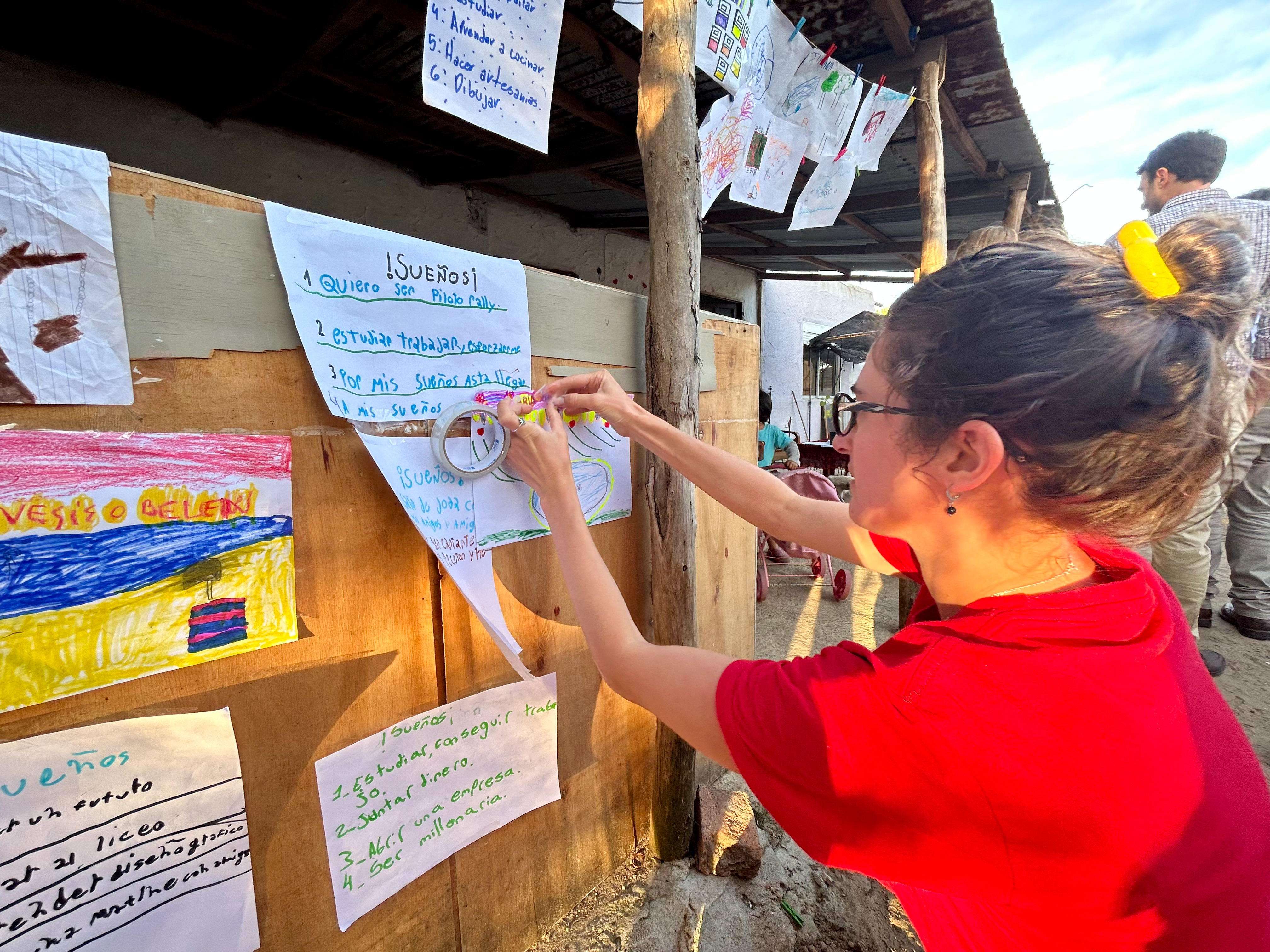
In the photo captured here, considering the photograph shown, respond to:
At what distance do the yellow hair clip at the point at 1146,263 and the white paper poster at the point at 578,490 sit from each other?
969mm

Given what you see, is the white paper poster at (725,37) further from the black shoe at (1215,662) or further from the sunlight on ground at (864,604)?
the black shoe at (1215,662)

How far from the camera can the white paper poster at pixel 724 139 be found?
7.80 ft

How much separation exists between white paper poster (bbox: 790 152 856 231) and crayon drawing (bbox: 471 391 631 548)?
2253mm

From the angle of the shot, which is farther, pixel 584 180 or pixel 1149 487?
pixel 584 180

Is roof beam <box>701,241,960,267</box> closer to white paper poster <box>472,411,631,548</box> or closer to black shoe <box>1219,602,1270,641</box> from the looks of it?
black shoe <box>1219,602,1270,641</box>

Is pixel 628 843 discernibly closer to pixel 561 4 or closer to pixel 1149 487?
pixel 1149 487

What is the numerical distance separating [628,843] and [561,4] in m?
2.47

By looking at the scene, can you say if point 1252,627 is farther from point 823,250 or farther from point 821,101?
point 823,250

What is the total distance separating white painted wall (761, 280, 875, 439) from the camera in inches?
399

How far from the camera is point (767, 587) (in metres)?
5.02

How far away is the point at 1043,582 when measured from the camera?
93 centimetres

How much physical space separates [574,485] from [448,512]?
0.29 m

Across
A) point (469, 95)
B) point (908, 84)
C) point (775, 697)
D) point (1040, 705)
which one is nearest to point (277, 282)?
point (469, 95)

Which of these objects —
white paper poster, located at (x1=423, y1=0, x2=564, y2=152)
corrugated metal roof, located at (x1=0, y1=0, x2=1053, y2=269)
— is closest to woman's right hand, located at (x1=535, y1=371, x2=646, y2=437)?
white paper poster, located at (x1=423, y1=0, x2=564, y2=152)
